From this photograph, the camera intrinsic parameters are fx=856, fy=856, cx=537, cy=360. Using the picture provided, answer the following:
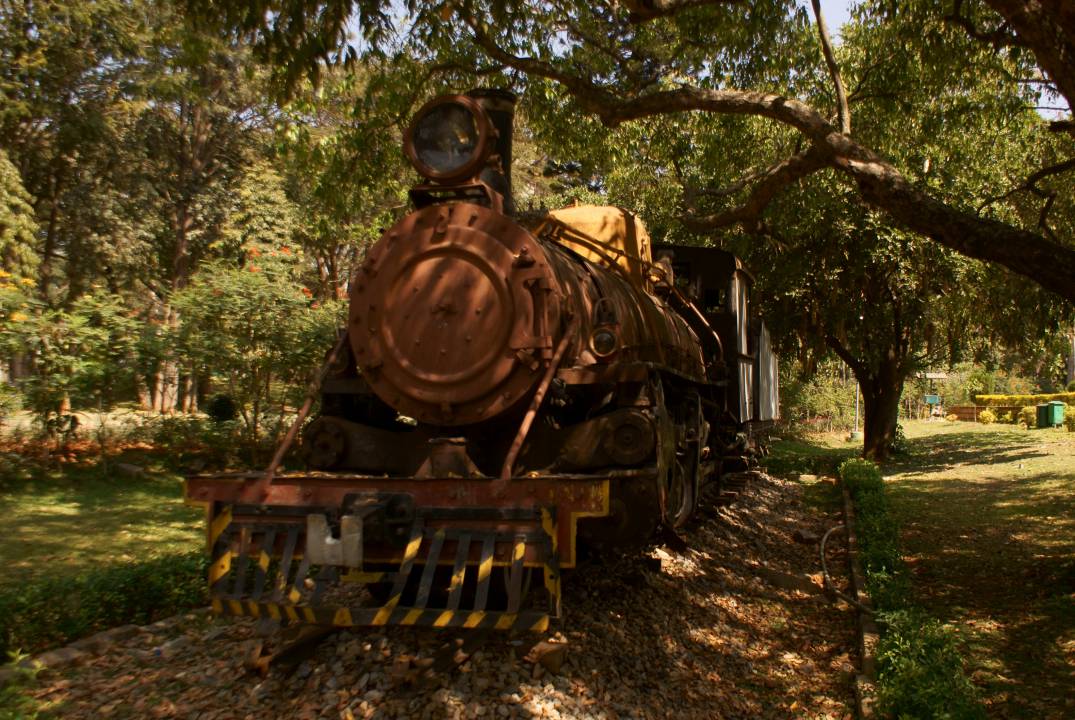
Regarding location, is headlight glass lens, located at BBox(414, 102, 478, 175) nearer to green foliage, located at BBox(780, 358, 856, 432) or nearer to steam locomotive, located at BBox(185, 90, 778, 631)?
steam locomotive, located at BBox(185, 90, 778, 631)

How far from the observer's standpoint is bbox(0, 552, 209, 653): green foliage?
16.3ft

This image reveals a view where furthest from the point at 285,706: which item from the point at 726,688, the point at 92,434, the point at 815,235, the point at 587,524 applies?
the point at 815,235

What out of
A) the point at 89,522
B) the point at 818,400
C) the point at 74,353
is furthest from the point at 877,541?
the point at 818,400

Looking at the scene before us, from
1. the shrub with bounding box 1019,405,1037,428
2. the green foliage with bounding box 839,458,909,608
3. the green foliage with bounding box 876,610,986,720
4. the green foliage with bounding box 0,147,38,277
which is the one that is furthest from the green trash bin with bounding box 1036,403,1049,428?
the green foliage with bounding box 0,147,38,277

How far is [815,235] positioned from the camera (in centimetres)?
1598

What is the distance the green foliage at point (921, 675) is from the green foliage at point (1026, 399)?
30.4m

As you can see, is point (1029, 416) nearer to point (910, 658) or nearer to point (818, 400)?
point (818, 400)

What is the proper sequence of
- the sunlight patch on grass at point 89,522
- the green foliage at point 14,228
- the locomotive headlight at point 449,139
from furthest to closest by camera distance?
the green foliage at point 14,228
the sunlight patch on grass at point 89,522
the locomotive headlight at point 449,139

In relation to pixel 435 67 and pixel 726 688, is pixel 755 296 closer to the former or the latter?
pixel 435 67

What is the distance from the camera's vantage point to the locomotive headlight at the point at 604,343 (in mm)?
5309

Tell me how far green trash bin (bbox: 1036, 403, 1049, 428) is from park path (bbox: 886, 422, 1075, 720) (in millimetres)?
12525

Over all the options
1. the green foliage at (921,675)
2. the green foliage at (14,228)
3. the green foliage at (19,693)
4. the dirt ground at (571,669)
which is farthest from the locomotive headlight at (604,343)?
the green foliage at (14,228)

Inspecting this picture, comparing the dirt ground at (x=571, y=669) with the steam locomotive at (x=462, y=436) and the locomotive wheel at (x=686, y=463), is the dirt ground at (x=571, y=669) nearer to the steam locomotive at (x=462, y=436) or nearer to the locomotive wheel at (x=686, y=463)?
the steam locomotive at (x=462, y=436)

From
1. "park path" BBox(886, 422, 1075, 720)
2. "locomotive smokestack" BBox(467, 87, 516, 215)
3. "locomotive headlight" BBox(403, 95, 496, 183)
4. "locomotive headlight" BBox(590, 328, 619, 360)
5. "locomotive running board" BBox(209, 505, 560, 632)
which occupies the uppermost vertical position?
"locomotive smokestack" BBox(467, 87, 516, 215)
